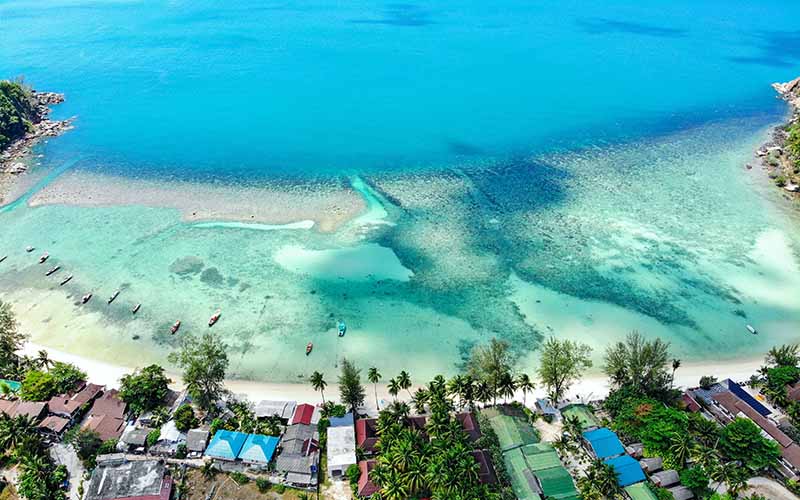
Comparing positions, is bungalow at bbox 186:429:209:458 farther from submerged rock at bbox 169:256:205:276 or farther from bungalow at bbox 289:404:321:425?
submerged rock at bbox 169:256:205:276

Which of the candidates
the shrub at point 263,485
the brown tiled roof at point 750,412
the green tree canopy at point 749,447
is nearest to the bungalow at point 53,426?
the shrub at point 263,485

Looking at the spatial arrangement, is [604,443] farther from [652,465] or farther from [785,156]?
[785,156]

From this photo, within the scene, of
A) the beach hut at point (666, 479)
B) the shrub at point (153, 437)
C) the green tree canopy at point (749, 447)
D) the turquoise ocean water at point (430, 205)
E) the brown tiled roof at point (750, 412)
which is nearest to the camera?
the beach hut at point (666, 479)

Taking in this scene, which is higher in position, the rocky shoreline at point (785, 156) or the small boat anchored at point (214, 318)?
the rocky shoreline at point (785, 156)

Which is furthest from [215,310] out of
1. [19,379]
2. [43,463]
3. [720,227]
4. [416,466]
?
[720,227]

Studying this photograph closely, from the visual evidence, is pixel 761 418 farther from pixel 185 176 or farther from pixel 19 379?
pixel 185 176

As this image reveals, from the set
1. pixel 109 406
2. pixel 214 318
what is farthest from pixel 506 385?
pixel 109 406

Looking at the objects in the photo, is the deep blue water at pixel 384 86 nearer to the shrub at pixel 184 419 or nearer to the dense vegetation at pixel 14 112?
the dense vegetation at pixel 14 112
